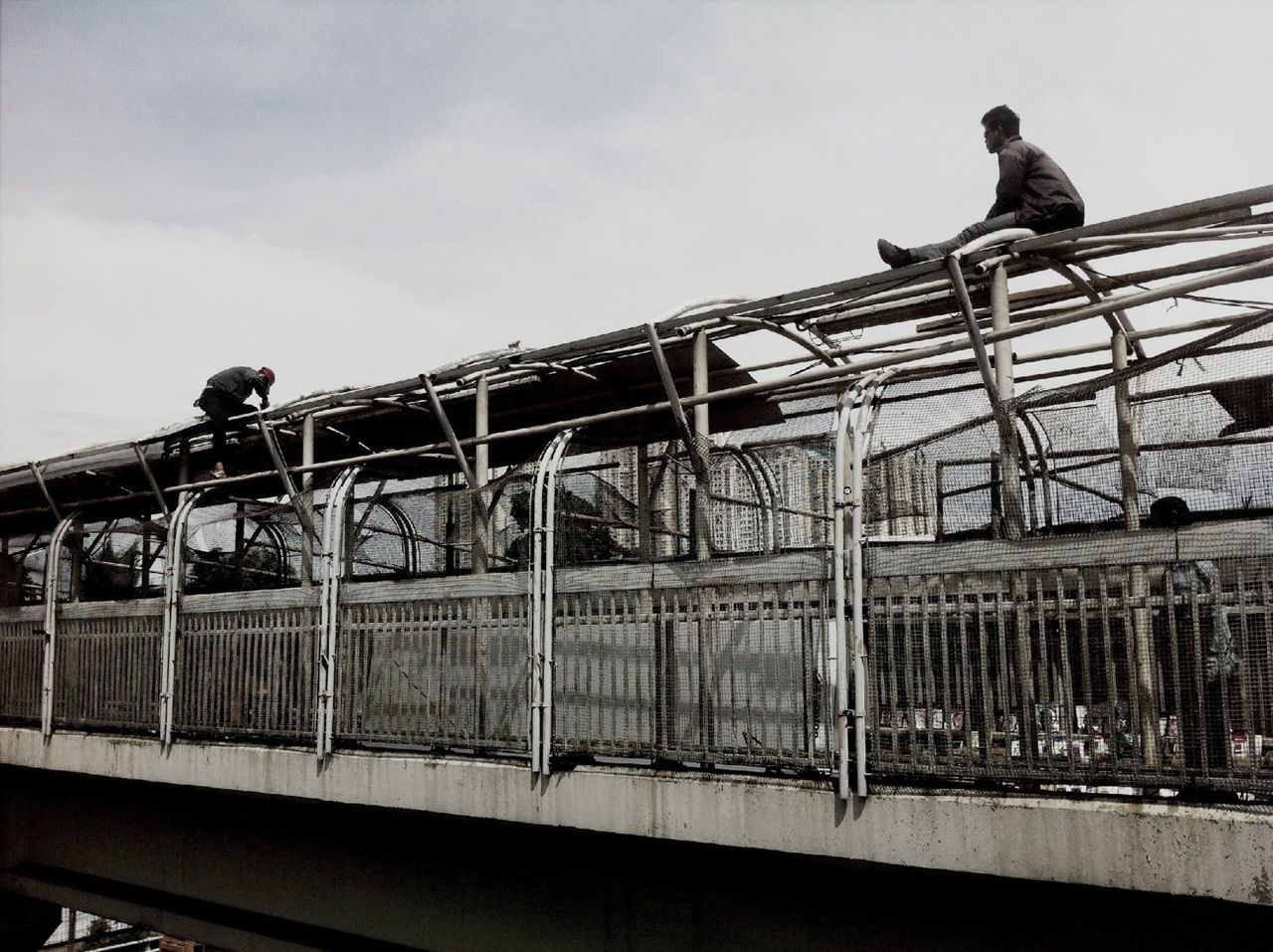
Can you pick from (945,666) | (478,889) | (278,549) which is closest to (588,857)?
(478,889)

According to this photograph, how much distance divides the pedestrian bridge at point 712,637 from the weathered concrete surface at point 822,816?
2 centimetres

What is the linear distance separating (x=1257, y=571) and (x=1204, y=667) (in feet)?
1.48

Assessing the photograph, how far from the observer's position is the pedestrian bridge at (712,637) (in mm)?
4832

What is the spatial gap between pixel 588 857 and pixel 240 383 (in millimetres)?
6717

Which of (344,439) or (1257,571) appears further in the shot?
(344,439)

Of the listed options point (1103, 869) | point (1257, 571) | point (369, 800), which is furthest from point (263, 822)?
point (1257, 571)

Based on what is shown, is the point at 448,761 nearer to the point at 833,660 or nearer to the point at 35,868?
the point at 833,660

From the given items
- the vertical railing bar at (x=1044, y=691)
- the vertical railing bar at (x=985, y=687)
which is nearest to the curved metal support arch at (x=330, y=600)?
the vertical railing bar at (x=985, y=687)

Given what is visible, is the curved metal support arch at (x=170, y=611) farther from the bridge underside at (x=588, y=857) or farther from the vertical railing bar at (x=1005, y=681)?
the vertical railing bar at (x=1005, y=681)

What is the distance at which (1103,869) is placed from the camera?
4613mm

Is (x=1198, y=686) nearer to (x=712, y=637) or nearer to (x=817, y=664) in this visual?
(x=817, y=664)

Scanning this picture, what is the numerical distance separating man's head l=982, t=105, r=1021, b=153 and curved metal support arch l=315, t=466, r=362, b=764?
4.97 m

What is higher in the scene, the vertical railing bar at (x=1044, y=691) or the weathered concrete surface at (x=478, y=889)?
the vertical railing bar at (x=1044, y=691)

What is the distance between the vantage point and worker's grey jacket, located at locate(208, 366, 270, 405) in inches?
433
